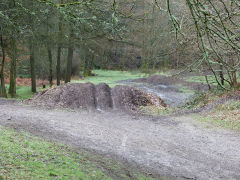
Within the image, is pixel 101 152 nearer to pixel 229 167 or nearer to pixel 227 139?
pixel 229 167

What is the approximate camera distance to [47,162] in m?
6.22

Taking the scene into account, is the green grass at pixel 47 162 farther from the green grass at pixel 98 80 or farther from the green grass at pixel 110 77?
the green grass at pixel 110 77

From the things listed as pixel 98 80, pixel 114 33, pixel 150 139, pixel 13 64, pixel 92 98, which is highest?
pixel 114 33

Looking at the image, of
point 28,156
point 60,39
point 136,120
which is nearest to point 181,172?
point 28,156

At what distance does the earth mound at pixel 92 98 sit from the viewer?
15438 millimetres

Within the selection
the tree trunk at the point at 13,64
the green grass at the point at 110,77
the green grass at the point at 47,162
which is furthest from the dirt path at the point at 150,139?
the green grass at the point at 110,77

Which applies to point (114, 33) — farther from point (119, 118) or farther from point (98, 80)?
point (98, 80)

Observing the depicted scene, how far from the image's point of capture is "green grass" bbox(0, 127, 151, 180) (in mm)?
5461

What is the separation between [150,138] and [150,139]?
0.13 meters

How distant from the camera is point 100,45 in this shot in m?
20.7

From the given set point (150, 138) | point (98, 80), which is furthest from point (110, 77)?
point (150, 138)

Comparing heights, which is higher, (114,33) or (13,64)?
(114,33)

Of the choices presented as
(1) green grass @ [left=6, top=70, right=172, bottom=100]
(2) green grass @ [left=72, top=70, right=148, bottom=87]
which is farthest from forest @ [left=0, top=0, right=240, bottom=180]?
(2) green grass @ [left=72, top=70, right=148, bottom=87]

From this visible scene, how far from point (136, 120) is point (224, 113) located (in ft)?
12.4
